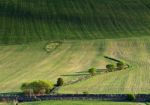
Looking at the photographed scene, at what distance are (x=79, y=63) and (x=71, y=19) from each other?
155 feet

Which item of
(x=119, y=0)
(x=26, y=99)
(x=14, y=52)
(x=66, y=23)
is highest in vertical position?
(x=119, y=0)

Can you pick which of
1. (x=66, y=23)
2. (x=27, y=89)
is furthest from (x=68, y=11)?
(x=27, y=89)

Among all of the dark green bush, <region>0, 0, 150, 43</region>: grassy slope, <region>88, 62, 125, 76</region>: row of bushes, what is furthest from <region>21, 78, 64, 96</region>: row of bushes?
<region>0, 0, 150, 43</region>: grassy slope

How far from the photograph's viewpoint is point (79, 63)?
96875 mm

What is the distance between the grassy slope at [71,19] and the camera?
130 meters

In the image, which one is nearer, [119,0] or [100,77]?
[100,77]

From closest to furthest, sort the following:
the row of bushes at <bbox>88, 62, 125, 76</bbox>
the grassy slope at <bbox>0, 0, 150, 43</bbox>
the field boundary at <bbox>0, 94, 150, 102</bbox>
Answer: the field boundary at <bbox>0, 94, 150, 102</bbox>, the row of bushes at <bbox>88, 62, 125, 76</bbox>, the grassy slope at <bbox>0, 0, 150, 43</bbox>

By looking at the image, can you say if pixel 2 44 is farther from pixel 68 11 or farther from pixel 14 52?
pixel 68 11

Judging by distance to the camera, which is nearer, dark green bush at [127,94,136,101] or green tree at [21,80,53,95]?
dark green bush at [127,94,136,101]

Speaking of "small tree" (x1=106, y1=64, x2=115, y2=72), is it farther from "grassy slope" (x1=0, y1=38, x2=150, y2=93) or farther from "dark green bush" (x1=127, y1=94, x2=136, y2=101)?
"dark green bush" (x1=127, y1=94, x2=136, y2=101)

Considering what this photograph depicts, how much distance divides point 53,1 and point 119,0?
2091 cm

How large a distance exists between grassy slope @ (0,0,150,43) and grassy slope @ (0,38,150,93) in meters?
9.30

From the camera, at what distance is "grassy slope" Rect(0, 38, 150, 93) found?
7581 cm

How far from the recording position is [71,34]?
13012 centimetres
